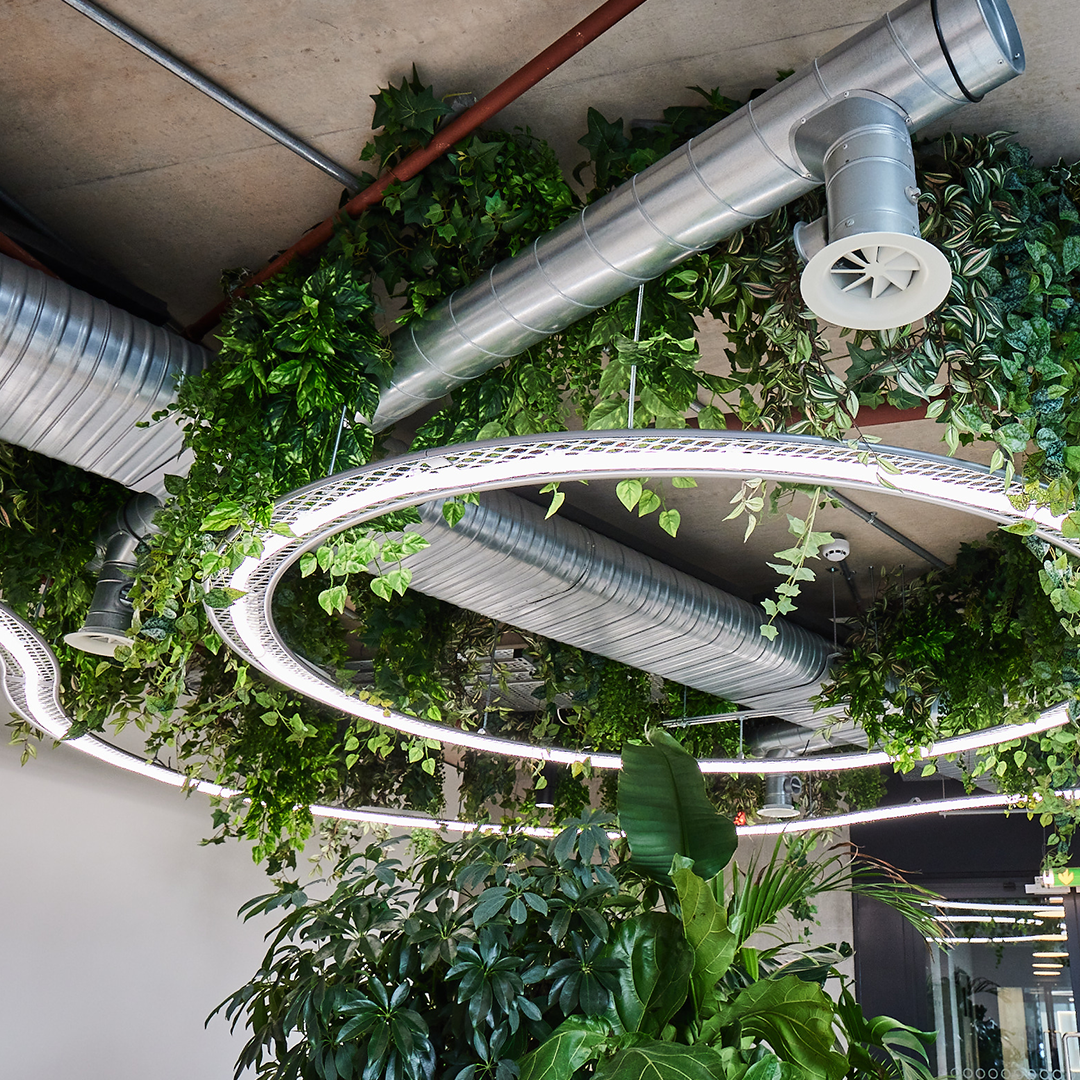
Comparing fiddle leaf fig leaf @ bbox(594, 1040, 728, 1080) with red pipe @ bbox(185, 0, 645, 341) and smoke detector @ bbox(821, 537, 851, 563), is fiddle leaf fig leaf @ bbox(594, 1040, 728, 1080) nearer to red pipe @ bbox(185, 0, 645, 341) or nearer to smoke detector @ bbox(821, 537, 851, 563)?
red pipe @ bbox(185, 0, 645, 341)

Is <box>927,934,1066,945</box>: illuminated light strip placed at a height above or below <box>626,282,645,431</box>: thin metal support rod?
below

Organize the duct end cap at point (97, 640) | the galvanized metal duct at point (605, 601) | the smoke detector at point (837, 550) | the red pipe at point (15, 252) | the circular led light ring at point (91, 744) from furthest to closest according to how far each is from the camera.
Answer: the smoke detector at point (837, 550), the circular led light ring at point (91, 744), the duct end cap at point (97, 640), the galvanized metal duct at point (605, 601), the red pipe at point (15, 252)

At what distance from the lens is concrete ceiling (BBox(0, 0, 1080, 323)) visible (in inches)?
92.4

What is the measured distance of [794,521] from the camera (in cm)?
266

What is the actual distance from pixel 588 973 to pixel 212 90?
2.43 meters

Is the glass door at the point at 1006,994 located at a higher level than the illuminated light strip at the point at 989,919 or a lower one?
lower

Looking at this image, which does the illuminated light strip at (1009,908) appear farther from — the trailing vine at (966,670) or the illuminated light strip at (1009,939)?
the trailing vine at (966,670)

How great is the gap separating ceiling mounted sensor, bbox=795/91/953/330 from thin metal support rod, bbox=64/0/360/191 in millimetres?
1412

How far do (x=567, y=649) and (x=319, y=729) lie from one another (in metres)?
1.33

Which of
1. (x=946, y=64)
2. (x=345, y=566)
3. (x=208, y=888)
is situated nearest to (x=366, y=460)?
(x=345, y=566)

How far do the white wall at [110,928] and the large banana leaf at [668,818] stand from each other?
15.4 feet

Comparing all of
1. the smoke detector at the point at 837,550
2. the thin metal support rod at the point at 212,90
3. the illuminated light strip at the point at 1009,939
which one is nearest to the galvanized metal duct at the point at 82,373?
the thin metal support rod at the point at 212,90

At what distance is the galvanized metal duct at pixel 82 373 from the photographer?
2.63 metres

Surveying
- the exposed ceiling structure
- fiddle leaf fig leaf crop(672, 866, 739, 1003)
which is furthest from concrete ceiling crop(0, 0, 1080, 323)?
fiddle leaf fig leaf crop(672, 866, 739, 1003)
